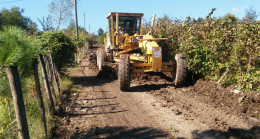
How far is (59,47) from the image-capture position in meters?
7.87

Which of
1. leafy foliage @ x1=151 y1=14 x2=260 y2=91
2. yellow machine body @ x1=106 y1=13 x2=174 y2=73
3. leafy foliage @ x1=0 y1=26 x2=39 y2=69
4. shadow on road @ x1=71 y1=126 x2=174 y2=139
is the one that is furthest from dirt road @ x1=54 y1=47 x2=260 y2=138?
leafy foliage @ x1=0 y1=26 x2=39 y2=69

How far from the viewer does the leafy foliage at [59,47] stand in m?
7.63

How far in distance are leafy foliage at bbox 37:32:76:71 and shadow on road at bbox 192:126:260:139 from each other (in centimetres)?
560

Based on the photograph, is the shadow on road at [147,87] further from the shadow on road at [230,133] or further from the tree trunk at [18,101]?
the tree trunk at [18,101]

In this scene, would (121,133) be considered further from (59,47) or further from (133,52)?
(133,52)

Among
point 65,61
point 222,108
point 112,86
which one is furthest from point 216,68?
point 65,61

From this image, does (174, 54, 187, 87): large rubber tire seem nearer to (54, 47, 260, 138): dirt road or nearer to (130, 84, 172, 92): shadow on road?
(54, 47, 260, 138): dirt road

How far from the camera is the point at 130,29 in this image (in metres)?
9.55

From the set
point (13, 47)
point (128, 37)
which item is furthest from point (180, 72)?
point (13, 47)

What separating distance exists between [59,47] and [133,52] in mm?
2947

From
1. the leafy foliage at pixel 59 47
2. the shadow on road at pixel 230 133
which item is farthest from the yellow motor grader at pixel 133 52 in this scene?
the shadow on road at pixel 230 133

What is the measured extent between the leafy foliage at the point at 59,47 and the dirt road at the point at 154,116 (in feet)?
5.74

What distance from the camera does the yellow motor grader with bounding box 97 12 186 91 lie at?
685 cm

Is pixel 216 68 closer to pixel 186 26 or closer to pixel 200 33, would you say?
pixel 200 33
